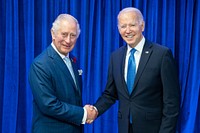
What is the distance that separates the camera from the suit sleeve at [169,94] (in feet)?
6.67

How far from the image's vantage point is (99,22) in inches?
133

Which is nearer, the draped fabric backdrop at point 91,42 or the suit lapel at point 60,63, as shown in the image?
the suit lapel at point 60,63

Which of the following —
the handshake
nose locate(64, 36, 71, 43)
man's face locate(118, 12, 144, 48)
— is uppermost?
man's face locate(118, 12, 144, 48)

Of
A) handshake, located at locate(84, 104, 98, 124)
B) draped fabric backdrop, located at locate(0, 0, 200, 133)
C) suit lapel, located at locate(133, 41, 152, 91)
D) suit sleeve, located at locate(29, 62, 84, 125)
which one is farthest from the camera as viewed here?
draped fabric backdrop, located at locate(0, 0, 200, 133)

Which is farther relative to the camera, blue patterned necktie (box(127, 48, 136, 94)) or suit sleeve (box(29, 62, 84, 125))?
blue patterned necktie (box(127, 48, 136, 94))

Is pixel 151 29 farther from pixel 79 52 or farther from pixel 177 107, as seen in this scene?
pixel 177 107

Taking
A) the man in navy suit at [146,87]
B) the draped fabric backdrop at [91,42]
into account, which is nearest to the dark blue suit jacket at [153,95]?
the man in navy suit at [146,87]

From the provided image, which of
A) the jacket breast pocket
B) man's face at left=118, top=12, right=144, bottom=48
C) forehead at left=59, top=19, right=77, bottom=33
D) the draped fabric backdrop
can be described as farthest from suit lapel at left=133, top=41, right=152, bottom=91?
the draped fabric backdrop

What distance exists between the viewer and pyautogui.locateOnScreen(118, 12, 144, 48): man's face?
214 cm

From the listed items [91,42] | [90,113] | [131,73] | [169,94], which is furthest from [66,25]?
[91,42]

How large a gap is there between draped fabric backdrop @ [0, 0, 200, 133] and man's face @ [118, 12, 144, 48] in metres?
1.21

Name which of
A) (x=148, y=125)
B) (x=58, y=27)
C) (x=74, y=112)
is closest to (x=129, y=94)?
(x=148, y=125)

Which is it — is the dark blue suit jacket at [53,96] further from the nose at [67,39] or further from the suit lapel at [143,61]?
the suit lapel at [143,61]

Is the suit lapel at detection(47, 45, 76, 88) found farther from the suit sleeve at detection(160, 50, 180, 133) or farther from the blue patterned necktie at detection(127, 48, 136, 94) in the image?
the suit sleeve at detection(160, 50, 180, 133)
